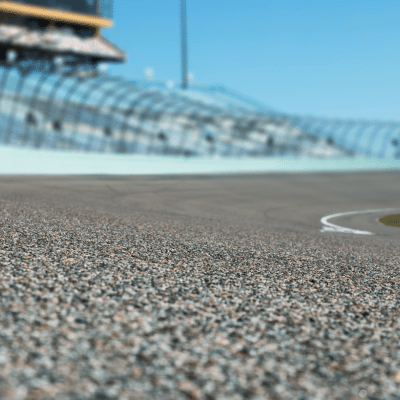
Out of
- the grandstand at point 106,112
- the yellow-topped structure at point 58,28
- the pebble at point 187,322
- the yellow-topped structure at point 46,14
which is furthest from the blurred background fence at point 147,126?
the pebble at point 187,322

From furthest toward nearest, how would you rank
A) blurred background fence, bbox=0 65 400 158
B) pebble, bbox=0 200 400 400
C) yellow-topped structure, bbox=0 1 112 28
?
yellow-topped structure, bbox=0 1 112 28 < blurred background fence, bbox=0 65 400 158 < pebble, bbox=0 200 400 400

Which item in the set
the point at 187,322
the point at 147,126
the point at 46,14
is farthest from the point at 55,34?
the point at 187,322

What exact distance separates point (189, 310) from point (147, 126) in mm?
30411

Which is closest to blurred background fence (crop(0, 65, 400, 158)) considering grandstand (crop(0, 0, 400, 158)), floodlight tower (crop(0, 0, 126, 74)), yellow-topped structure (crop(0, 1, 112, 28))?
grandstand (crop(0, 0, 400, 158))

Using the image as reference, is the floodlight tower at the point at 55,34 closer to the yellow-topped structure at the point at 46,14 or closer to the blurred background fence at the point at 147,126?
the yellow-topped structure at the point at 46,14

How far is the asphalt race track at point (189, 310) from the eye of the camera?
14.0 ft

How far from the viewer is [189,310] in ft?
19.3

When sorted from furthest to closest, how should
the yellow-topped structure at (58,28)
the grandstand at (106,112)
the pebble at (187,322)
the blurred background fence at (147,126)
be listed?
1. the yellow-topped structure at (58,28)
2. the grandstand at (106,112)
3. the blurred background fence at (147,126)
4. the pebble at (187,322)

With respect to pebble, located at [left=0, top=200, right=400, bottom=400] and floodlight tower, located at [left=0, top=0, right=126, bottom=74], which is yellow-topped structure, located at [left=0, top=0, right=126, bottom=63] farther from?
pebble, located at [left=0, top=200, right=400, bottom=400]

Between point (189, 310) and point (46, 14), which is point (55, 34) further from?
point (189, 310)

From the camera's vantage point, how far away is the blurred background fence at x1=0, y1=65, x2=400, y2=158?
103ft

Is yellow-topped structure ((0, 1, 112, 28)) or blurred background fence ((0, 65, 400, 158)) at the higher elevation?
yellow-topped structure ((0, 1, 112, 28))

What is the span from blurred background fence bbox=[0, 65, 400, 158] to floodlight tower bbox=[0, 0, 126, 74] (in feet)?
11.8

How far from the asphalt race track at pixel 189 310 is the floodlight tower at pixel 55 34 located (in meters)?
40.7
